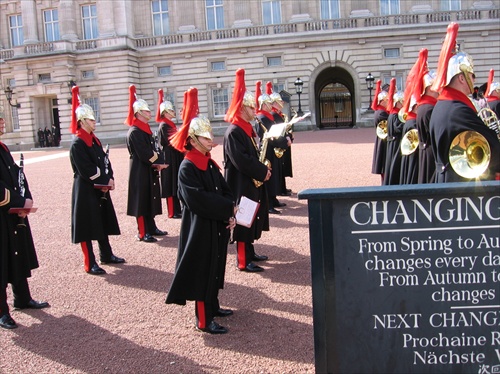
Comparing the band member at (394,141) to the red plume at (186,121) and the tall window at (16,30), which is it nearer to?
the red plume at (186,121)

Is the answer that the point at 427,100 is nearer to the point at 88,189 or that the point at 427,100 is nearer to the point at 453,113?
the point at 453,113

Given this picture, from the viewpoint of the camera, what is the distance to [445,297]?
2.81 metres

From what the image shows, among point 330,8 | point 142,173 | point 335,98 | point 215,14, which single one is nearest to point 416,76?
point 142,173

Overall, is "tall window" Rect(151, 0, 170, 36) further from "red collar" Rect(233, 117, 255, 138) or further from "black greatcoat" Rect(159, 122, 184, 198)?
"red collar" Rect(233, 117, 255, 138)

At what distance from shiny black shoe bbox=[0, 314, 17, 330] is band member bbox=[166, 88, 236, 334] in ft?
5.59

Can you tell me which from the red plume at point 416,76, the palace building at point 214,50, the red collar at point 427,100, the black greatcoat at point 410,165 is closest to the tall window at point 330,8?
the palace building at point 214,50

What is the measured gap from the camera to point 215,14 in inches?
1395

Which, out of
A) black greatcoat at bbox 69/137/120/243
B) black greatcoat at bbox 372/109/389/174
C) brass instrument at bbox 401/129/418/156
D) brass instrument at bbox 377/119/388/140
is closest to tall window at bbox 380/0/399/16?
black greatcoat at bbox 372/109/389/174

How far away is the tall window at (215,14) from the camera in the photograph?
35375 millimetres

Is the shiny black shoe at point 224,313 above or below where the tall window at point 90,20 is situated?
below

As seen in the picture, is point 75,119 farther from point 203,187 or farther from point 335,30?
point 335,30

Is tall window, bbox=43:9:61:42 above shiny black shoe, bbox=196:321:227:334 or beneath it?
above

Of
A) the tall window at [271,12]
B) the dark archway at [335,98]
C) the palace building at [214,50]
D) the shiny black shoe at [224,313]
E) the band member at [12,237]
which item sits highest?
the tall window at [271,12]

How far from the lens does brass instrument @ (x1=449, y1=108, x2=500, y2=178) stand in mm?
3957
